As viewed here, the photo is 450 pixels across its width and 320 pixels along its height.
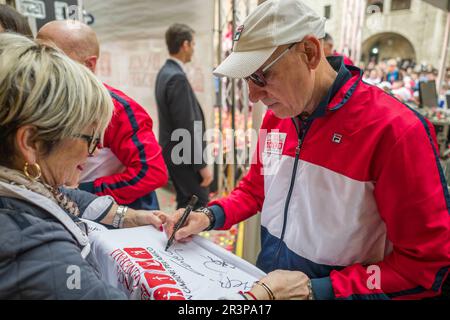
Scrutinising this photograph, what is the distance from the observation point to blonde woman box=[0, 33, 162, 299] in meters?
0.64

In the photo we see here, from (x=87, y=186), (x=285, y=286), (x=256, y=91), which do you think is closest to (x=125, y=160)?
(x=87, y=186)

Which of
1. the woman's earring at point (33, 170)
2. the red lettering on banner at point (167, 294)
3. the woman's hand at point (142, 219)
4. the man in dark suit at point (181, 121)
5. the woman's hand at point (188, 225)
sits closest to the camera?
the woman's earring at point (33, 170)

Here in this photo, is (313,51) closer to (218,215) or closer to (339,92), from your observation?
(339,92)

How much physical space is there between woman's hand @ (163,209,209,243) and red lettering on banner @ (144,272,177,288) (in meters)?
0.26

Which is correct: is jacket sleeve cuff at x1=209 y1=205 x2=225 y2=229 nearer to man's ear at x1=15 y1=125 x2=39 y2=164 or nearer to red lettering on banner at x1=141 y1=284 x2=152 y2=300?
red lettering on banner at x1=141 y1=284 x2=152 y2=300

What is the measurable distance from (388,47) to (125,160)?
18805 millimetres

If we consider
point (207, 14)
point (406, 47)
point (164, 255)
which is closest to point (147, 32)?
point (207, 14)

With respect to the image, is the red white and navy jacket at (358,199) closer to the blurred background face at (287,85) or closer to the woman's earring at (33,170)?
the blurred background face at (287,85)

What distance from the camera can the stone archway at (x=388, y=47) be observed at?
16.1 m

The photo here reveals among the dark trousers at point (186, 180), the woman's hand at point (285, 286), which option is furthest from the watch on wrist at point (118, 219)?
the dark trousers at point (186, 180)

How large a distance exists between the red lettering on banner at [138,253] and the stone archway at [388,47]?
55.2 ft

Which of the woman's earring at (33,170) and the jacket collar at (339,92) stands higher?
the jacket collar at (339,92)

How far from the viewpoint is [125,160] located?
5.51 ft
